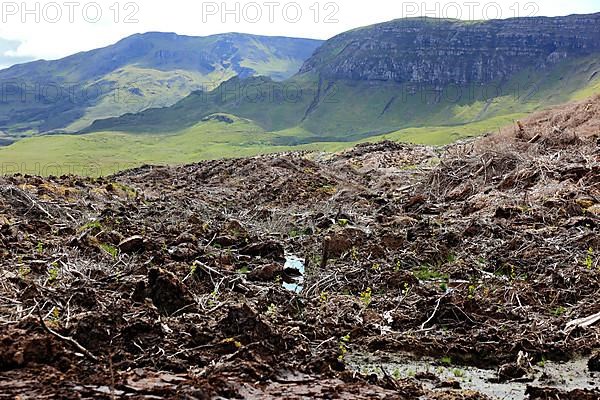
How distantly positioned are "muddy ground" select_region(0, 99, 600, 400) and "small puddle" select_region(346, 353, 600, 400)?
0.03 metres

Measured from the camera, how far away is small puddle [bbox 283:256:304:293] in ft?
34.2

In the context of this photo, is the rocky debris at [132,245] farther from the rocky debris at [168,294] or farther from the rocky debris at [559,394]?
the rocky debris at [559,394]

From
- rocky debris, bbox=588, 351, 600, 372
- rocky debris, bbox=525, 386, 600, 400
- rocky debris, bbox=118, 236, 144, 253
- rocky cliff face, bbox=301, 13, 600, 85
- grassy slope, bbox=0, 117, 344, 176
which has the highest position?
rocky cliff face, bbox=301, 13, 600, 85

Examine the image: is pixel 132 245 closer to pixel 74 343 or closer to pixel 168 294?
pixel 168 294

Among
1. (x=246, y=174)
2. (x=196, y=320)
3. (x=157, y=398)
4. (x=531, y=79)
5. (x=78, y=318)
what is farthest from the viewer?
(x=531, y=79)

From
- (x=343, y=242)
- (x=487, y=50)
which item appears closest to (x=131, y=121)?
(x=487, y=50)

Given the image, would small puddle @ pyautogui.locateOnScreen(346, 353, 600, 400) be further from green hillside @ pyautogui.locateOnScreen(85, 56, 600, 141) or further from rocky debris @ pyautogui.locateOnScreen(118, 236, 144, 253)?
green hillside @ pyautogui.locateOnScreen(85, 56, 600, 141)

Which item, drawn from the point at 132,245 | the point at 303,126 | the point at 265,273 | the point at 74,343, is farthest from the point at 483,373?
the point at 303,126

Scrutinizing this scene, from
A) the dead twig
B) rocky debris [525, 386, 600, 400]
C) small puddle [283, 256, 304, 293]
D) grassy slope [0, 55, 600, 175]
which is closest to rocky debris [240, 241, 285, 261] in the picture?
small puddle [283, 256, 304, 293]

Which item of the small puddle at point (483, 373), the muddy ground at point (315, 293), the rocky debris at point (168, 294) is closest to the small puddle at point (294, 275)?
the muddy ground at point (315, 293)

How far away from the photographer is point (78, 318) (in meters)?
6.93

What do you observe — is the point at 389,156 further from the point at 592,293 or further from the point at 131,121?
the point at 131,121

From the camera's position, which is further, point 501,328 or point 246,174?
point 246,174

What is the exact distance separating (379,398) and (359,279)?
15.9ft
